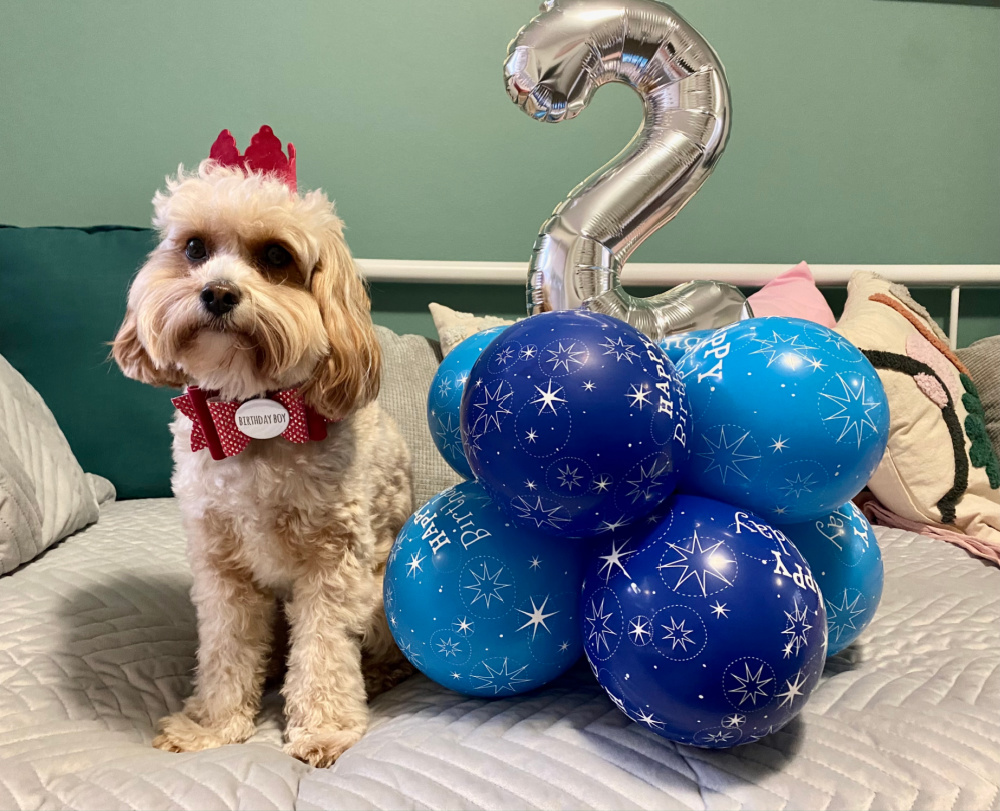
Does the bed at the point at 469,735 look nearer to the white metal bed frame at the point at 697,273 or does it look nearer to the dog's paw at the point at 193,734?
the dog's paw at the point at 193,734

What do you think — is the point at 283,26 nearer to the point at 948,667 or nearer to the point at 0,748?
the point at 0,748

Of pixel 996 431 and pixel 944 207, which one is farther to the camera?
pixel 944 207

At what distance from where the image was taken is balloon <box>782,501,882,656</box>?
867mm

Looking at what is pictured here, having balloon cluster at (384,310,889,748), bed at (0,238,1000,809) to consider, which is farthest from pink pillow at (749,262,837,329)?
balloon cluster at (384,310,889,748)

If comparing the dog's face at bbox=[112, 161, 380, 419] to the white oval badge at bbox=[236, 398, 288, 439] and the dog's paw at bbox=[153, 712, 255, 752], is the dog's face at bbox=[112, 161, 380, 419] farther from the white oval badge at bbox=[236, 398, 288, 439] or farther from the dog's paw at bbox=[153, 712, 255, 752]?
the dog's paw at bbox=[153, 712, 255, 752]

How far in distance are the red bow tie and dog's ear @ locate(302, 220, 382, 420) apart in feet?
0.07

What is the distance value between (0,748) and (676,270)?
191 centimetres

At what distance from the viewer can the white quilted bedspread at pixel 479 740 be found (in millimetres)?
671

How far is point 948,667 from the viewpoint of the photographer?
0.93 metres

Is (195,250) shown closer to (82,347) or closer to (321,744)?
(321,744)

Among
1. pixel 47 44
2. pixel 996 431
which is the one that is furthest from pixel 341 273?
pixel 996 431

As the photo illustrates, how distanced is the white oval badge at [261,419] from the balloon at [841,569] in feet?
2.22

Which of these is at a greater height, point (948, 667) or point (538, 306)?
point (538, 306)

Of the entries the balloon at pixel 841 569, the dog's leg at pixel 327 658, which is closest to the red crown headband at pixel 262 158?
the dog's leg at pixel 327 658
